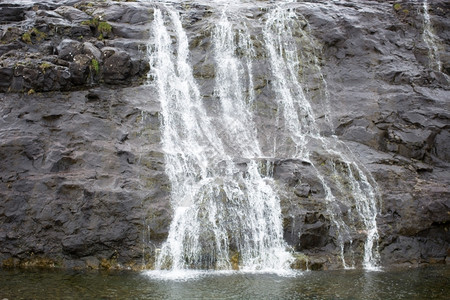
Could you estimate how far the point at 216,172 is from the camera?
14.0 m

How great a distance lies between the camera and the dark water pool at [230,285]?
9.48m

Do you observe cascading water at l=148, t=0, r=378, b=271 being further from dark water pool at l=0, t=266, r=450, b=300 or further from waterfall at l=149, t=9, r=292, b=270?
dark water pool at l=0, t=266, r=450, b=300

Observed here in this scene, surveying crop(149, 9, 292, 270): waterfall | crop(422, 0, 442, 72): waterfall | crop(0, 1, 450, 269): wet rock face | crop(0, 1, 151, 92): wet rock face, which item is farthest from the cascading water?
crop(422, 0, 442, 72): waterfall

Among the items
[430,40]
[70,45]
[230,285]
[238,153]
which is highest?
[430,40]

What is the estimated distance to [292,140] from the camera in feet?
51.9

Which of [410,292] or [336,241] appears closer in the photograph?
[410,292]

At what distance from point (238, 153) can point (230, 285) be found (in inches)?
228

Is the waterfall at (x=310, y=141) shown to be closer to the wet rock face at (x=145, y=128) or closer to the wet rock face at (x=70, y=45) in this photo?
the wet rock face at (x=145, y=128)

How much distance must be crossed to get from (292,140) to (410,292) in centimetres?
709

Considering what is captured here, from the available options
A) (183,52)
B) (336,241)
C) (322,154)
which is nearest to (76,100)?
(183,52)

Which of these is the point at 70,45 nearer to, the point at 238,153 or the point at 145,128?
the point at 145,128

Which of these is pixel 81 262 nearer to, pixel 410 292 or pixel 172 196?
pixel 172 196

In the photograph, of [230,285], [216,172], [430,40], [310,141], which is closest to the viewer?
[230,285]

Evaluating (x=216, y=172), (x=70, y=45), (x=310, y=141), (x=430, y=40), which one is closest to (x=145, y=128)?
(x=216, y=172)
